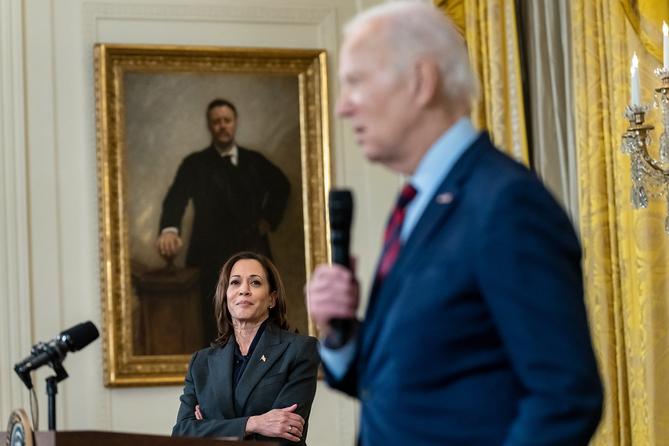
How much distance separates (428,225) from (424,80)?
11.0 inches

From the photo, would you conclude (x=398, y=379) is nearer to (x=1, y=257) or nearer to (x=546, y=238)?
(x=546, y=238)

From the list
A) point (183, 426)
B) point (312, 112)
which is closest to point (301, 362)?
point (183, 426)

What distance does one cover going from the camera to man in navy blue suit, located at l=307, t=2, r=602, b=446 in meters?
2.03

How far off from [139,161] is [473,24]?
2.53 meters

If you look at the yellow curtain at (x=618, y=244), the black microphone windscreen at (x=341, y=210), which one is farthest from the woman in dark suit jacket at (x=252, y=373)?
the black microphone windscreen at (x=341, y=210)

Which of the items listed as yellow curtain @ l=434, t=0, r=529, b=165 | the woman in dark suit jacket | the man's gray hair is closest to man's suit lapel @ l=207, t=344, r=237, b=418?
the woman in dark suit jacket

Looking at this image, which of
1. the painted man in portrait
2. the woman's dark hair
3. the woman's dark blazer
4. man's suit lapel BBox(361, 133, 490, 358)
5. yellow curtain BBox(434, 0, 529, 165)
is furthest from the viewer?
the painted man in portrait

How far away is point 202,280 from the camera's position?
27.9 feet

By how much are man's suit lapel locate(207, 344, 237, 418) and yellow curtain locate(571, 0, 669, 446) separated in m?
1.92

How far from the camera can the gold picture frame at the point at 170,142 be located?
27.4ft

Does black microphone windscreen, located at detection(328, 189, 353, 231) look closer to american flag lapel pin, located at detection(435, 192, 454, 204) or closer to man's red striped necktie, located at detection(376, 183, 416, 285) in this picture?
man's red striped necktie, located at detection(376, 183, 416, 285)

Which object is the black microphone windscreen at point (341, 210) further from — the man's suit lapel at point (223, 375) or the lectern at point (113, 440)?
the man's suit lapel at point (223, 375)

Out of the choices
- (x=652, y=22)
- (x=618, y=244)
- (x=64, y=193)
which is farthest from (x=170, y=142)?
(x=652, y=22)

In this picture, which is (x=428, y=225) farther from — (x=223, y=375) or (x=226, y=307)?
(x=226, y=307)
